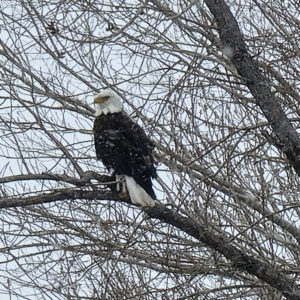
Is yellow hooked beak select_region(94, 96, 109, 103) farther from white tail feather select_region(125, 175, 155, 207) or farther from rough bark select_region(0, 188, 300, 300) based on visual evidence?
rough bark select_region(0, 188, 300, 300)

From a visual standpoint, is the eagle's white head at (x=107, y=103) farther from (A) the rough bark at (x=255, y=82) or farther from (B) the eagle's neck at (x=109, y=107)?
(A) the rough bark at (x=255, y=82)

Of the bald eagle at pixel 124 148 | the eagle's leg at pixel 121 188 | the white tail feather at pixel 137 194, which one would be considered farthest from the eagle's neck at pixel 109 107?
the eagle's leg at pixel 121 188

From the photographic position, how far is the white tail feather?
16.8 ft

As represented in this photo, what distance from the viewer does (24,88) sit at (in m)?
6.68

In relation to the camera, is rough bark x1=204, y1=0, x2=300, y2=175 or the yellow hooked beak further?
the yellow hooked beak

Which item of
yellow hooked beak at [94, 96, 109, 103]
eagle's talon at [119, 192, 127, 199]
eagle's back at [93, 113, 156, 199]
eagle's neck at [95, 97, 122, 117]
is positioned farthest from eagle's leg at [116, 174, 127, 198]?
yellow hooked beak at [94, 96, 109, 103]

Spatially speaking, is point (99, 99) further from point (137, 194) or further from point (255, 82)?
point (255, 82)

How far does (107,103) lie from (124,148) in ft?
1.57

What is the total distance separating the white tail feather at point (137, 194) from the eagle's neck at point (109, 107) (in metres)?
0.68

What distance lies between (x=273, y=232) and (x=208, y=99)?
42.8 inches

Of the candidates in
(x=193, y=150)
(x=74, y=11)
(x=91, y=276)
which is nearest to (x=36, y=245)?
(x=91, y=276)

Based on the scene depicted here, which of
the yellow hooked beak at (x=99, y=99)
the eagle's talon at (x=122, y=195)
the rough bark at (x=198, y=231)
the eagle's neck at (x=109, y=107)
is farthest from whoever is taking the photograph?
the yellow hooked beak at (x=99, y=99)

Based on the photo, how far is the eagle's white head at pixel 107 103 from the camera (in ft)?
19.8

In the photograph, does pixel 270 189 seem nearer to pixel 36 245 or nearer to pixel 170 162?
pixel 170 162
